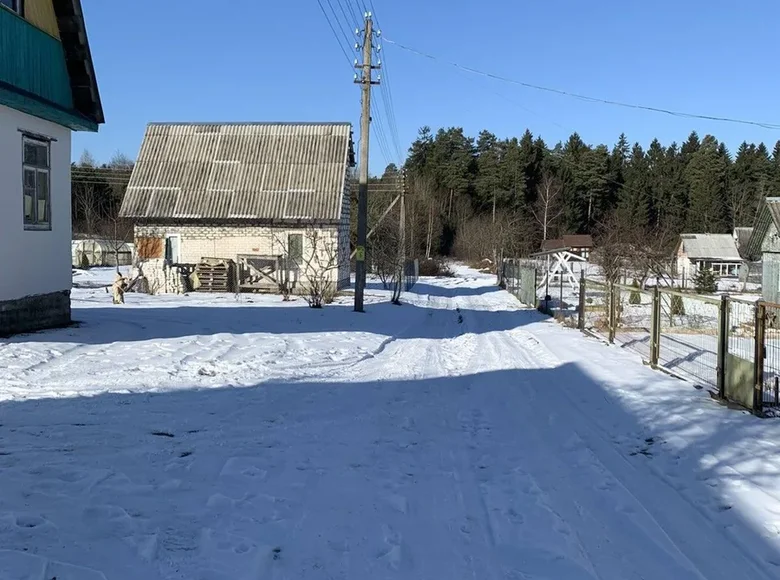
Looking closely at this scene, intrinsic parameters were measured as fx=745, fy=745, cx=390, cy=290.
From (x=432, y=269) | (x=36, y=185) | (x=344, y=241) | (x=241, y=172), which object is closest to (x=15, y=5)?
(x=36, y=185)

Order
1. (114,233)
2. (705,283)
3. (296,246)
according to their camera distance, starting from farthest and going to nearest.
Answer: (114,233) → (705,283) → (296,246)

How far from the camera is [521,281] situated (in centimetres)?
3164

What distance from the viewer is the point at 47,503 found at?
16.2ft

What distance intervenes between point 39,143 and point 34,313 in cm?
311

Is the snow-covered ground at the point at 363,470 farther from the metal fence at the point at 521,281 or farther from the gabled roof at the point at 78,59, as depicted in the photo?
the metal fence at the point at 521,281

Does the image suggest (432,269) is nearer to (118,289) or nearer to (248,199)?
(248,199)

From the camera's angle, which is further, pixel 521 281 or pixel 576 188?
pixel 576 188

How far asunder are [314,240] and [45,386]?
20411mm

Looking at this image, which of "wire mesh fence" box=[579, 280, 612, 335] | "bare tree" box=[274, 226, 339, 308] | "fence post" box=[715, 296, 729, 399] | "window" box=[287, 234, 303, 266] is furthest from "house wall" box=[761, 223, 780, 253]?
"fence post" box=[715, 296, 729, 399]

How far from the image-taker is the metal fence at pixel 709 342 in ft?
28.4

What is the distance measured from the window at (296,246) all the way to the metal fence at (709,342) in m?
12.7

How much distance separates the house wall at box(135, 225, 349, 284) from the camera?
30.3 meters

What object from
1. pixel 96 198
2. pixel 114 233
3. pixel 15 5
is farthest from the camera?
pixel 96 198

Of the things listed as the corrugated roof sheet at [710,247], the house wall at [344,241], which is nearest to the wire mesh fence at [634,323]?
the house wall at [344,241]
